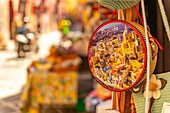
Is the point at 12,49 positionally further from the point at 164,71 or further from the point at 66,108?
the point at 164,71

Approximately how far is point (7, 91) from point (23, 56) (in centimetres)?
425

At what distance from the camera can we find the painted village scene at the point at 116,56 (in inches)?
22.1

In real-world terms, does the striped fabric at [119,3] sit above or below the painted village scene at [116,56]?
above

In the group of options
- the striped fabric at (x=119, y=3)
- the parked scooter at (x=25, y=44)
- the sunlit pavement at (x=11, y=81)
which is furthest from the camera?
the parked scooter at (x=25, y=44)

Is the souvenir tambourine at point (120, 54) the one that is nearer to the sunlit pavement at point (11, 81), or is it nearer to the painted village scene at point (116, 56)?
the painted village scene at point (116, 56)

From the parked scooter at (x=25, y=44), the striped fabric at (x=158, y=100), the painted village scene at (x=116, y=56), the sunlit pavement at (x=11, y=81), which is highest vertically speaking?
the painted village scene at (x=116, y=56)

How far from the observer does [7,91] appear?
15.2ft

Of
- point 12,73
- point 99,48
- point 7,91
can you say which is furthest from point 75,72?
point 12,73

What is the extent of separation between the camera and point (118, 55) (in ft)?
1.94

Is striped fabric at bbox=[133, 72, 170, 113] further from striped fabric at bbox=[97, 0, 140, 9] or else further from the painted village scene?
striped fabric at bbox=[97, 0, 140, 9]

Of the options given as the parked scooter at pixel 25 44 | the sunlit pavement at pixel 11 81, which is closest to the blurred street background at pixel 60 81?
the sunlit pavement at pixel 11 81

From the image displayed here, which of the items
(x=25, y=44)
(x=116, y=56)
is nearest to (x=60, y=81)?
(x=116, y=56)

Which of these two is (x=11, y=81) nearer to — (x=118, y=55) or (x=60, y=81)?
(x=60, y=81)

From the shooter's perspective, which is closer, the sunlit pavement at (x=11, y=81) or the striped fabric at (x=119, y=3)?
the striped fabric at (x=119, y=3)
